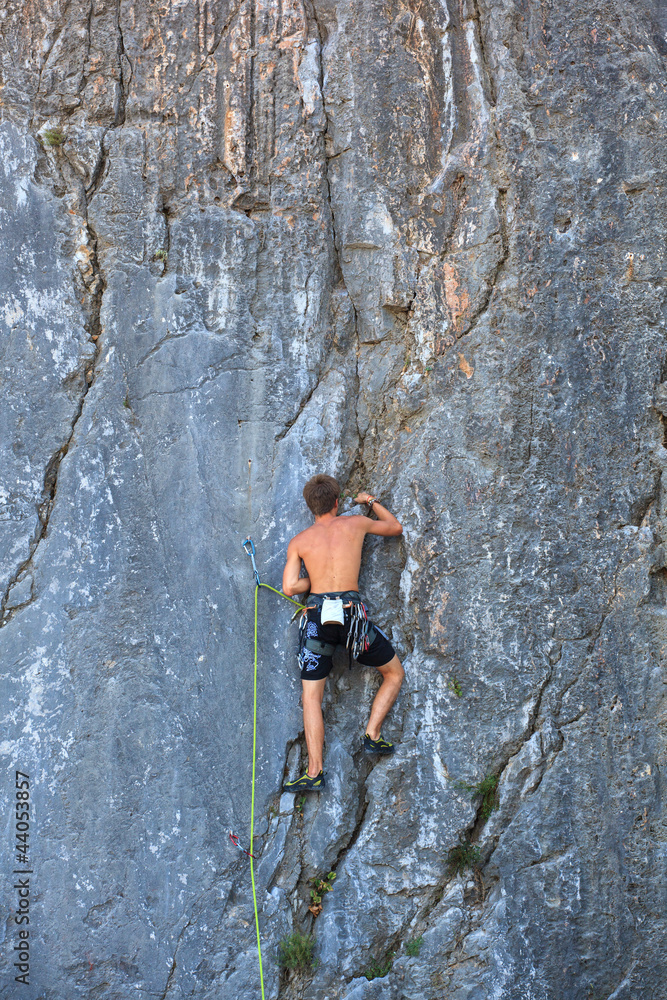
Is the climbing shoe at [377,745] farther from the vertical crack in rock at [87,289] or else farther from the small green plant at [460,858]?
the vertical crack in rock at [87,289]

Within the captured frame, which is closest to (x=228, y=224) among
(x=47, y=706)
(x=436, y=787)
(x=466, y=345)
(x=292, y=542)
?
(x=466, y=345)

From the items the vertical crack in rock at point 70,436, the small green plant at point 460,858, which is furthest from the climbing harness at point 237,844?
the vertical crack in rock at point 70,436

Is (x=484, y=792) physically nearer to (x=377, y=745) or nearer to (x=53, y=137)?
(x=377, y=745)

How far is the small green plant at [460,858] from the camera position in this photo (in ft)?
13.6

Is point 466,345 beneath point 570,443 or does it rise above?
above

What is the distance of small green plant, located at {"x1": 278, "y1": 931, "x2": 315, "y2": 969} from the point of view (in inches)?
161

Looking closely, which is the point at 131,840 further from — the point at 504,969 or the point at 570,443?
the point at 570,443

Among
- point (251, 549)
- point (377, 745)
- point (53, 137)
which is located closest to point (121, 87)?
point (53, 137)

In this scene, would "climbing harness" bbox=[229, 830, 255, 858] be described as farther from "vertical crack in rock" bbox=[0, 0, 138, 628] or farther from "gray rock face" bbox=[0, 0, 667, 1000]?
"vertical crack in rock" bbox=[0, 0, 138, 628]

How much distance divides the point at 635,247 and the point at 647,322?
1.52ft

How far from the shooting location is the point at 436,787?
4.23 m

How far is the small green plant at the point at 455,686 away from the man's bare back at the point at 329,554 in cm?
78

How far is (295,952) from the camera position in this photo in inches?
161

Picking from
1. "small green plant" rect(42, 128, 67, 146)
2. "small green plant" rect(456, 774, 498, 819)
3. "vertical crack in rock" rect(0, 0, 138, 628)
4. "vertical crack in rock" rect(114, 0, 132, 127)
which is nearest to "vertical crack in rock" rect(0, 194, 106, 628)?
"vertical crack in rock" rect(0, 0, 138, 628)
